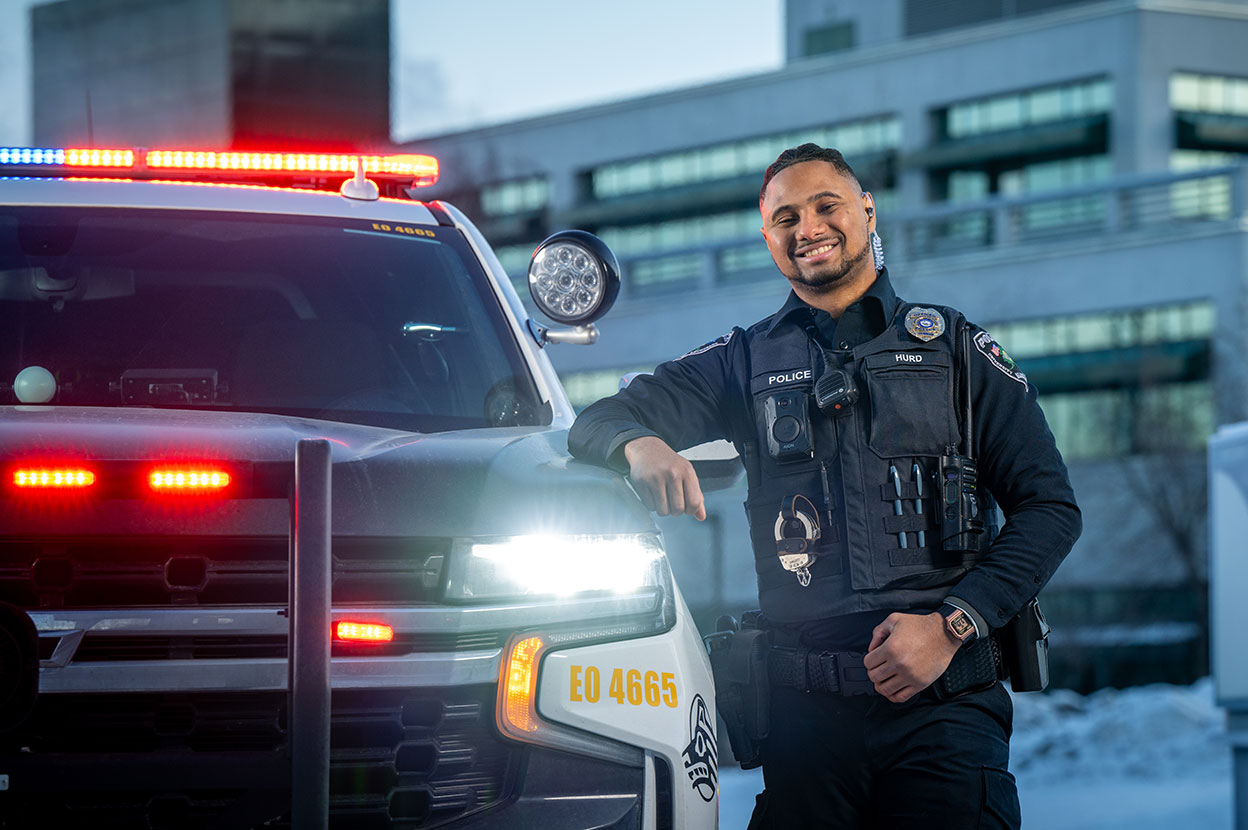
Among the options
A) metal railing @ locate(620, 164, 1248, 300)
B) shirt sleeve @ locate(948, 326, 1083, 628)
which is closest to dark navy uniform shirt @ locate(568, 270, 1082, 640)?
shirt sleeve @ locate(948, 326, 1083, 628)

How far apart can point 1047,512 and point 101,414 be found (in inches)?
73.1

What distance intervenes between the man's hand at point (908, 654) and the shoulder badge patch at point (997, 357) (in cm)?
57

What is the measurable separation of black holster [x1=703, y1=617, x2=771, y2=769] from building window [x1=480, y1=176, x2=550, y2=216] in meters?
41.1

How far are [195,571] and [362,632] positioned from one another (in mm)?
296

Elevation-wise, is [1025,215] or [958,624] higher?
[1025,215]

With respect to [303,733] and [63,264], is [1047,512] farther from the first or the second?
[63,264]

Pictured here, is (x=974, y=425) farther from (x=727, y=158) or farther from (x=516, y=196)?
(x=516, y=196)

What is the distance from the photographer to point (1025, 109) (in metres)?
37.9

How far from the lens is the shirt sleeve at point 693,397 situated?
361 cm

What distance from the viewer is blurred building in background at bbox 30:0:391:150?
70.1 ft

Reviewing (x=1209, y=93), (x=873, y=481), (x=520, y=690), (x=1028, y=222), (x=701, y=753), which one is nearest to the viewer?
(x=520, y=690)

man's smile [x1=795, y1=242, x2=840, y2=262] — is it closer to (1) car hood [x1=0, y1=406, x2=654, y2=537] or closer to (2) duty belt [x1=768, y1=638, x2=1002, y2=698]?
(1) car hood [x1=0, y1=406, x2=654, y2=537]

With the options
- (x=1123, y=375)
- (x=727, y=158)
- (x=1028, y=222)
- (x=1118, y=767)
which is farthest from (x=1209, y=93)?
(x=1118, y=767)

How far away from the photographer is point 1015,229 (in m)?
34.0
